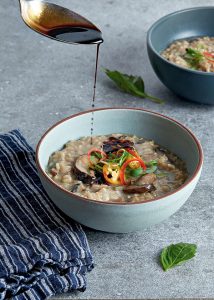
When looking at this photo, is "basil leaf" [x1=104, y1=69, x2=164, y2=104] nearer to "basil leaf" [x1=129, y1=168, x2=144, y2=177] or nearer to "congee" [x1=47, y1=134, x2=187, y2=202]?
"congee" [x1=47, y1=134, x2=187, y2=202]

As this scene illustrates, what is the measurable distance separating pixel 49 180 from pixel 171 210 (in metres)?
0.34

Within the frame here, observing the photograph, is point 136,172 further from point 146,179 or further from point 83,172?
point 83,172

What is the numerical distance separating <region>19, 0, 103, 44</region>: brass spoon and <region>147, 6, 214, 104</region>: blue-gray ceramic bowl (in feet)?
1.73

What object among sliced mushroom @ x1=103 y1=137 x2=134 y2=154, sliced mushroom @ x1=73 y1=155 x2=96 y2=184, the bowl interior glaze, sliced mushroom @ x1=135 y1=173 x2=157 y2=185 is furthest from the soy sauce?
the bowl interior glaze

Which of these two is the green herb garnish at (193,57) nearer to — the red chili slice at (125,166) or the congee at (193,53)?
the congee at (193,53)

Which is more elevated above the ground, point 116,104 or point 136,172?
point 136,172

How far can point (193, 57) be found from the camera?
296cm

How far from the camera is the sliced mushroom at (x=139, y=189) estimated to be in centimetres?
204

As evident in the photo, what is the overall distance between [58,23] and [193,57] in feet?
2.50

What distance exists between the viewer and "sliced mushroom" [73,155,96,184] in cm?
211

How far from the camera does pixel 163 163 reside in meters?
2.22

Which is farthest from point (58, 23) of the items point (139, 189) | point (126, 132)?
point (139, 189)

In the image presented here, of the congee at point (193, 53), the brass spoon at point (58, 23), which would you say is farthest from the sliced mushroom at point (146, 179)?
the congee at point (193, 53)

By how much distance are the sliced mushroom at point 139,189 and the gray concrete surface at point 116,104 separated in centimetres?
15
